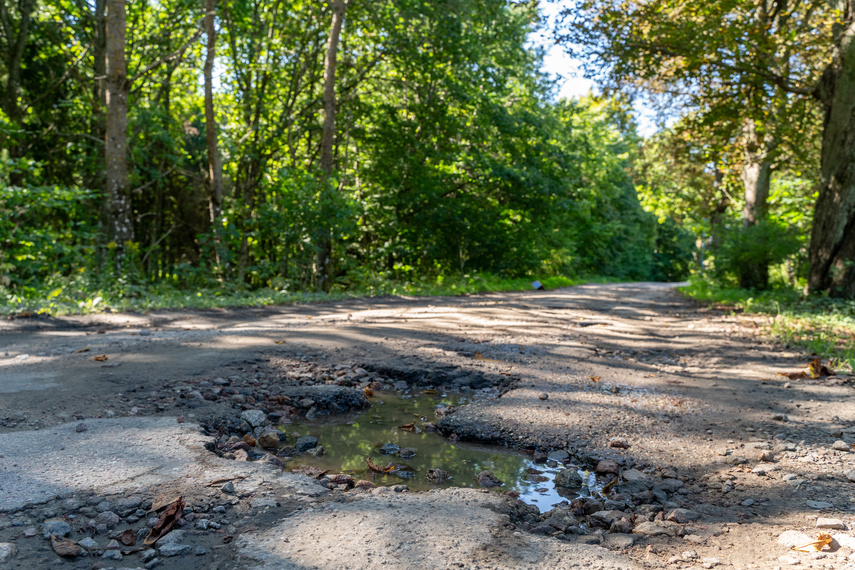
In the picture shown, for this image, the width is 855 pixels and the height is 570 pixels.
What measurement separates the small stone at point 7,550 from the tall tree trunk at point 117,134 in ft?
32.6

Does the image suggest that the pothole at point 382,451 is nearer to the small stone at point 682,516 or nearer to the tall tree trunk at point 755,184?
the small stone at point 682,516

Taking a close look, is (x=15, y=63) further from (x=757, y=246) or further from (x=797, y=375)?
(x=757, y=246)

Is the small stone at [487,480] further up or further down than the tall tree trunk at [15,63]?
further down

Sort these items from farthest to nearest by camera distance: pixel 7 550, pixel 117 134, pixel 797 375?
pixel 117 134 → pixel 797 375 → pixel 7 550

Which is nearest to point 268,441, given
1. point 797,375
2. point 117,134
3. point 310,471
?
point 310,471

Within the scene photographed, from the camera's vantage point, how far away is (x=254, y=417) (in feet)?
11.3

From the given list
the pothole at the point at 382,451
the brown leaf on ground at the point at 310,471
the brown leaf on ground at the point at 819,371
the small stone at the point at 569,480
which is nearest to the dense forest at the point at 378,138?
the brown leaf on ground at the point at 819,371

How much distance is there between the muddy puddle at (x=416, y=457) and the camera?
8.95ft

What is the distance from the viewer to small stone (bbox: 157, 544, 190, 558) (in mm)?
1867

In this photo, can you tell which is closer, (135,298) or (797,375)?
(797,375)

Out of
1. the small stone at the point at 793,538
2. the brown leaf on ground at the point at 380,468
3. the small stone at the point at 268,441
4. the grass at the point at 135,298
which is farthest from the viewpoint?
the grass at the point at 135,298

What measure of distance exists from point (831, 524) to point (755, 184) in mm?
15588

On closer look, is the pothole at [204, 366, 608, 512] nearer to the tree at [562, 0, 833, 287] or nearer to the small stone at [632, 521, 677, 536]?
the small stone at [632, 521, 677, 536]

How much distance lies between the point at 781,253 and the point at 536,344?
31.3ft
